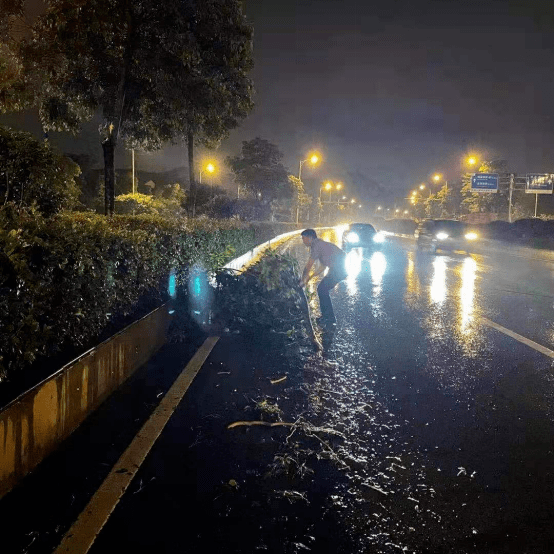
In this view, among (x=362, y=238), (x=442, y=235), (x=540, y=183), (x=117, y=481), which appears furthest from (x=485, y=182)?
(x=117, y=481)

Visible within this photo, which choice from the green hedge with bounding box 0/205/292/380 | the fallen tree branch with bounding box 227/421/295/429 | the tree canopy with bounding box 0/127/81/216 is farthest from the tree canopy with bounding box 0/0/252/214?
the fallen tree branch with bounding box 227/421/295/429

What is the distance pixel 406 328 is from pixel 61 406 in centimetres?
585

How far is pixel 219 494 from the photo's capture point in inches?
117

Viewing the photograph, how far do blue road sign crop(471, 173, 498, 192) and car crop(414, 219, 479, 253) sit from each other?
15.6 metres

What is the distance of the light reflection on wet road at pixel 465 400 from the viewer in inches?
110

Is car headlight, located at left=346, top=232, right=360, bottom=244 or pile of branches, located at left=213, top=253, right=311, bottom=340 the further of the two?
car headlight, located at left=346, top=232, right=360, bottom=244

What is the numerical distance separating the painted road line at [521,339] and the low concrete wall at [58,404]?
536cm

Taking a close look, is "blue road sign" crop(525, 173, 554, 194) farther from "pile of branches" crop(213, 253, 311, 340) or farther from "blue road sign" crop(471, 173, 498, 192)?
"pile of branches" crop(213, 253, 311, 340)

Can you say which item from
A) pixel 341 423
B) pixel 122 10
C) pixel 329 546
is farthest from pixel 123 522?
pixel 122 10

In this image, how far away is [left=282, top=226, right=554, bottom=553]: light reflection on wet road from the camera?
110 inches

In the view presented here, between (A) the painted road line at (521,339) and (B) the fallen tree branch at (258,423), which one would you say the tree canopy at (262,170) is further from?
(B) the fallen tree branch at (258,423)

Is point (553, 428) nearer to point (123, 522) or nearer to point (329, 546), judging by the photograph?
point (329, 546)

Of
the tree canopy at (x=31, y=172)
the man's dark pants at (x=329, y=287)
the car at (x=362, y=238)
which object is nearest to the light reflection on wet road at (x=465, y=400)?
Answer: the man's dark pants at (x=329, y=287)

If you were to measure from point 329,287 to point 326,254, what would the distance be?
2.35 feet
